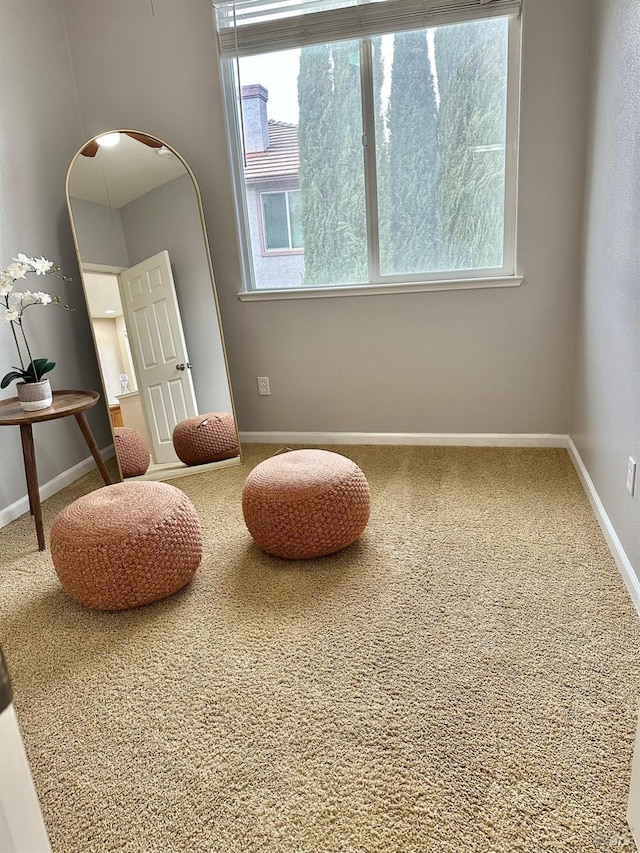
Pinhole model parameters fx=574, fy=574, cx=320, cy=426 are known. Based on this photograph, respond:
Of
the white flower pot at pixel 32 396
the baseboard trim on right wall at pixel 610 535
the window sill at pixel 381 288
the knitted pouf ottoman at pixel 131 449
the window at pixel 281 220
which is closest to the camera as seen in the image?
the baseboard trim on right wall at pixel 610 535

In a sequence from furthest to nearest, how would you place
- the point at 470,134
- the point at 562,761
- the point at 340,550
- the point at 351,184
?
the point at 351,184 → the point at 470,134 → the point at 340,550 → the point at 562,761

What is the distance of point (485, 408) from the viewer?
311 centimetres

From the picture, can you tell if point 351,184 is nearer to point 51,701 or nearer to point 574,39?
point 574,39

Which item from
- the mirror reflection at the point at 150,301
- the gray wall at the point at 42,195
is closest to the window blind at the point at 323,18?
the mirror reflection at the point at 150,301

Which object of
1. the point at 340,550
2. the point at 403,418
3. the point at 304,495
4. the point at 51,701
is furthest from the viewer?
the point at 403,418

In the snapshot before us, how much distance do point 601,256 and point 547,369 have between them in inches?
30.9

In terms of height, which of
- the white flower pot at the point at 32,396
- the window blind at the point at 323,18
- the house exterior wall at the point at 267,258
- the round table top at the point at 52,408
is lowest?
the round table top at the point at 52,408

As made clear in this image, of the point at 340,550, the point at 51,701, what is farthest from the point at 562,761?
the point at 51,701

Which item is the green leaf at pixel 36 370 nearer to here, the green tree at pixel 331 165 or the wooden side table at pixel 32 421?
the wooden side table at pixel 32 421

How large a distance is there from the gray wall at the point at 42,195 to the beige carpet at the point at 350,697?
2.74 ft

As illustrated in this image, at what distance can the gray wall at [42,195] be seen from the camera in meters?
2.67

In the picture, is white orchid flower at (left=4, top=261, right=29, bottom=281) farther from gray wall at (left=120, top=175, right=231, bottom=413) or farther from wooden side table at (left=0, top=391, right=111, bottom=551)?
gray wall at (left=120, top=175, right=231, bottom=413)

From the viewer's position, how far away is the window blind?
265 cm

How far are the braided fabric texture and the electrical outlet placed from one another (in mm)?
1991
